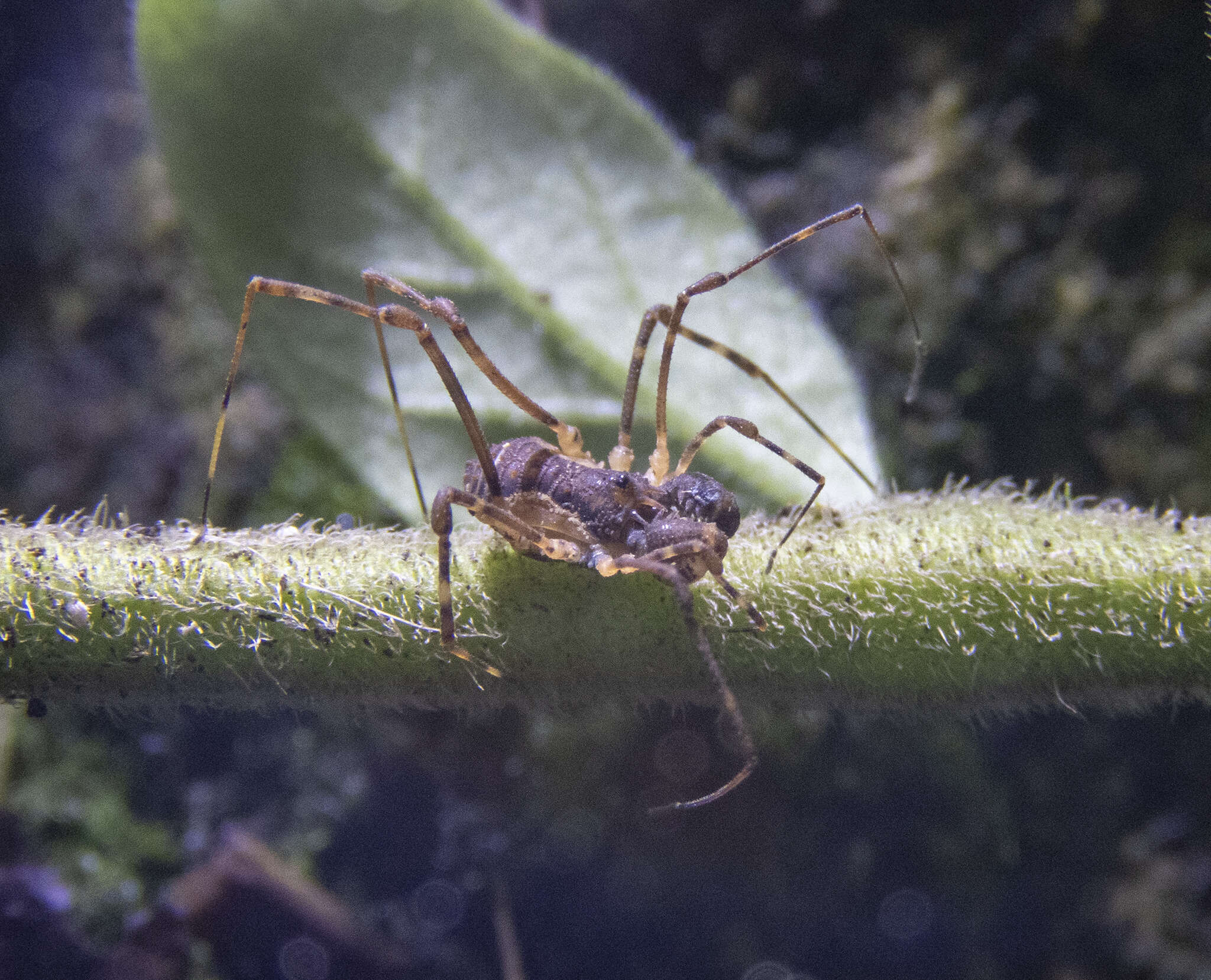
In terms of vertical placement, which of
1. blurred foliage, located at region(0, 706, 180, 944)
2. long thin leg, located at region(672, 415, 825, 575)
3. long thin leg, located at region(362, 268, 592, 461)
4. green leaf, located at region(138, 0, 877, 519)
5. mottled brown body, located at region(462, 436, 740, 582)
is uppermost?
green leaf, located at region(138, 0, 877, 519)

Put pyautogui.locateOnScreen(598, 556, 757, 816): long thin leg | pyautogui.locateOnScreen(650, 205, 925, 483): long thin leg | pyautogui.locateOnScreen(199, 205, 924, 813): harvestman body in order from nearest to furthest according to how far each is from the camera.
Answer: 1. pyautogui.locateOnScreen(598, 556, 757, 816): long thin leg
2. pyautogui.locateOnScreen(199, 205, 924, 813): harvestman body
3. pyautogui.locateOnScreen(650, 205, 925, 483): long thin leg

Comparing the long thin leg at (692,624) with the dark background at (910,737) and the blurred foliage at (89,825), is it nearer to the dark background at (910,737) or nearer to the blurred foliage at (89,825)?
the dark background at (910,737)

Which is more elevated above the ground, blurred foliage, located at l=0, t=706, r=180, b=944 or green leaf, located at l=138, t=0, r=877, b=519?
green leaf, located at l=138, t=0, r=877, b=519

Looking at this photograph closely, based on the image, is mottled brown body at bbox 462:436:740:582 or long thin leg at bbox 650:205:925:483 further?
long thin leg at bbox 650:205:925:483

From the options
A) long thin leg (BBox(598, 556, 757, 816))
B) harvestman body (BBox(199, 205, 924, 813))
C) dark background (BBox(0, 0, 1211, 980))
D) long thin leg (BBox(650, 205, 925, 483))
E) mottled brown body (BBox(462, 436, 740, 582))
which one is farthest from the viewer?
dark background (BBox(0, 0, 1211, 980))

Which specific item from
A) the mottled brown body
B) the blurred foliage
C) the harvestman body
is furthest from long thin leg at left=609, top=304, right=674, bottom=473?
the blurred foliage

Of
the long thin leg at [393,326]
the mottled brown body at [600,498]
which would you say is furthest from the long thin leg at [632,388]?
the long thin leg at [393,326]

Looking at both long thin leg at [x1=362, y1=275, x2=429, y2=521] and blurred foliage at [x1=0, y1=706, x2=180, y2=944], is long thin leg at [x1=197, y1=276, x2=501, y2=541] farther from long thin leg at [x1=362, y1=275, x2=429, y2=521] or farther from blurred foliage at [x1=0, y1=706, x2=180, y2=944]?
blurred foliage at [x1=0, y1=706, x2=180, y2=944]
